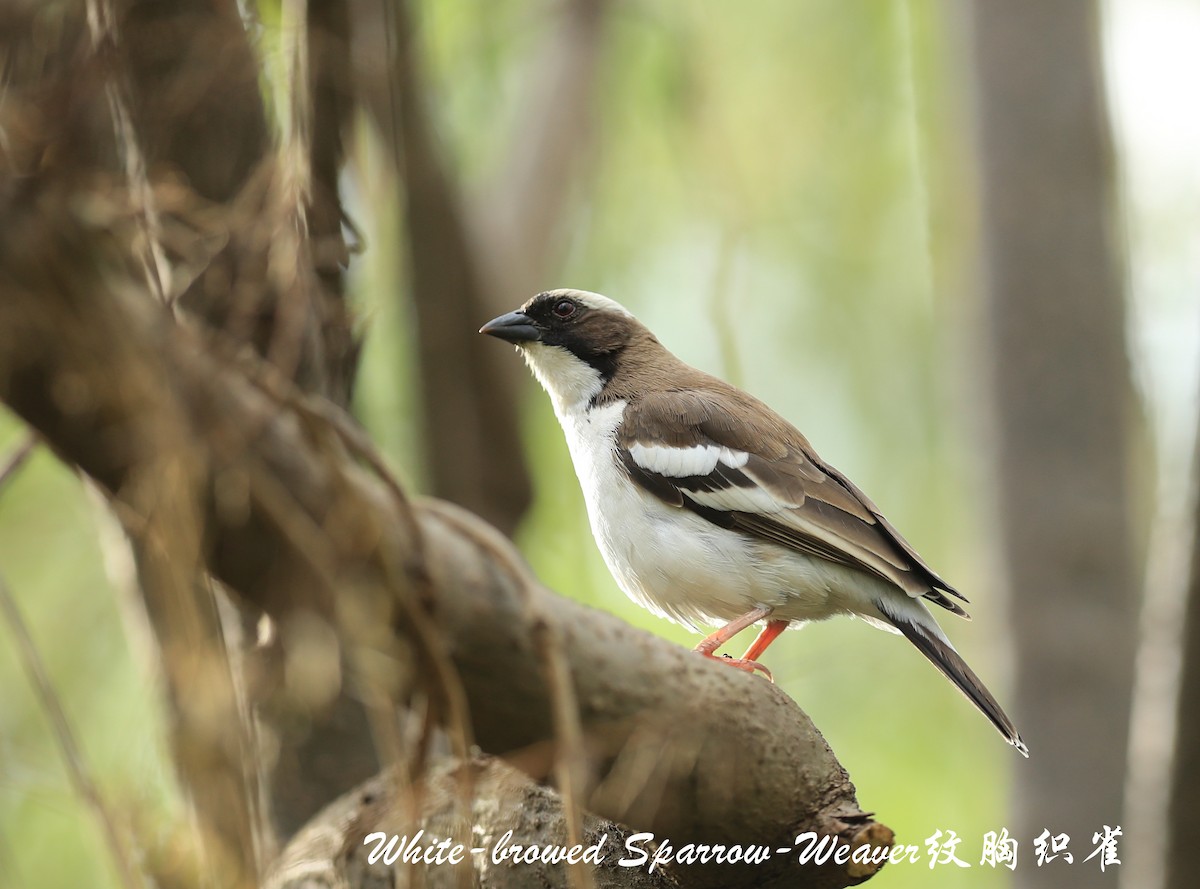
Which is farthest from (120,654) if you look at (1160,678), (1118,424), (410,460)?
A: (1118,424)

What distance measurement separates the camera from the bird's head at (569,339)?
17.4ft

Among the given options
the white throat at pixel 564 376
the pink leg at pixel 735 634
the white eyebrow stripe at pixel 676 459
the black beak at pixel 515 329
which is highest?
the black beak at pixel 515 329

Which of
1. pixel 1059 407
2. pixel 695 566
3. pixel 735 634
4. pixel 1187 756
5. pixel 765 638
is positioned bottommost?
pixel 1187 756

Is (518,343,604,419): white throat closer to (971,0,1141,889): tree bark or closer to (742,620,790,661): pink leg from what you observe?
(742,620,790,661): pink leg

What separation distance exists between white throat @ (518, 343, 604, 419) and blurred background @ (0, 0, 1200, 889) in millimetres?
793

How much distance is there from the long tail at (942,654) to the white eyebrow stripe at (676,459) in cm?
81

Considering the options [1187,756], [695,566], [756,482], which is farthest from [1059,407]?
[695,566]

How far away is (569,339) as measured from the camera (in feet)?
17.6

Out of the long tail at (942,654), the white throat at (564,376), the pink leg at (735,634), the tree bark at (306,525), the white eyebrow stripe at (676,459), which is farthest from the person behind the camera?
the white throat at (564,376)

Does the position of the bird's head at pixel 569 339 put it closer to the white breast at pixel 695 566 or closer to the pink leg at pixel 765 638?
the white breast at pixel 695 566

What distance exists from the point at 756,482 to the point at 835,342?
7.97m

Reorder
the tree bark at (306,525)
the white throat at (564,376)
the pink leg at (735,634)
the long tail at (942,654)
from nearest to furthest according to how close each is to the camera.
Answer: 1. the tree bark at (306,525)
2. the long tail at (942,654)
3. the pink leg at (735,634)
4. the white throat at (564,376)

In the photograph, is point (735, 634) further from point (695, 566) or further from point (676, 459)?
point (676, 459)

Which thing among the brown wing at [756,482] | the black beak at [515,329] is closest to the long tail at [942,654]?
the brown wing at [756,482]
